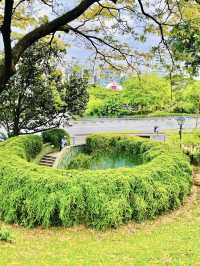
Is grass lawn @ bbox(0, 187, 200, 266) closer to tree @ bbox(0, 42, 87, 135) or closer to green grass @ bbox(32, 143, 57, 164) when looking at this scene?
green grass @ bbox(32, 143, 57, 164)

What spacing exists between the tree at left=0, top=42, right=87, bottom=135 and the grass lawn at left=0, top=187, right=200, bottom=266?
12505 millimetres

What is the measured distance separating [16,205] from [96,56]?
5.70 meters

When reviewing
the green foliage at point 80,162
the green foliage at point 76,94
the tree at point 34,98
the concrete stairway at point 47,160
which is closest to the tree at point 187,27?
the green foliage at point 80,162

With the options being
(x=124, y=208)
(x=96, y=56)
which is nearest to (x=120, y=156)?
(x=124, y=208)

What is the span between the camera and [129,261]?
27.6 ft

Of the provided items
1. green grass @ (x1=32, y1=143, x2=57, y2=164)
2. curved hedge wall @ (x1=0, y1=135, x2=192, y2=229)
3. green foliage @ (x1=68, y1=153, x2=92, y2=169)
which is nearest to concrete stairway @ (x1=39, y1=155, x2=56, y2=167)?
green grass @ (x1=32, y1=143, x2=57, y2=164)

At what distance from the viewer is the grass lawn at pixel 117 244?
8.48 meters

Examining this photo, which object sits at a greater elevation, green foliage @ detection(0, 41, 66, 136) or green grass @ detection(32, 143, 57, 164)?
green foliage @ detection(0, 41, 66, 136)

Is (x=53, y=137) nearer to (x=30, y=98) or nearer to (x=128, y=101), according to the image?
(x=30, y=98)

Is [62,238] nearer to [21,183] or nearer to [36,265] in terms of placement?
[21,183]

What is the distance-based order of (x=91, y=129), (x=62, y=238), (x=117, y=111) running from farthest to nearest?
1. (x=117, y=111)
2. (x=91, y=129)
3. (x=62, y=238)

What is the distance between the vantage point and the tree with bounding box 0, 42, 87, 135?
2530 cm

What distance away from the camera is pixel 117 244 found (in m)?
11.5

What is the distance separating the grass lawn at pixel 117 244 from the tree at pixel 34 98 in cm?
1250
